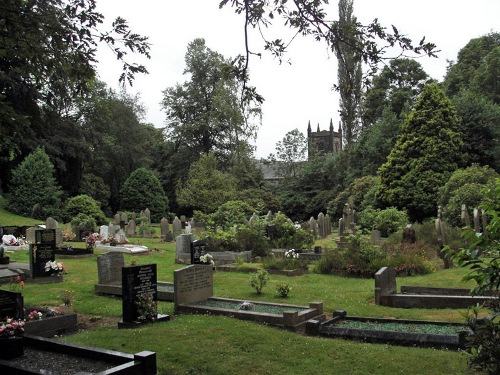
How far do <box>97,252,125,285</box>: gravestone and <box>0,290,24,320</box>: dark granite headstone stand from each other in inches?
205

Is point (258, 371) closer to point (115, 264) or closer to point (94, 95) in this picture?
point (115, 264)

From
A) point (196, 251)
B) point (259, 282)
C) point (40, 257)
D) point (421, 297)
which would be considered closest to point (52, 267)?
point (40, 257)

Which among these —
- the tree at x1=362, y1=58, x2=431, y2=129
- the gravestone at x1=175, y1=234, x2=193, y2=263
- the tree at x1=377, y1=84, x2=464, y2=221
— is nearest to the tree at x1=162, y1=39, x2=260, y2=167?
the tree at x1=362, y1=58, x2=431, y2=129

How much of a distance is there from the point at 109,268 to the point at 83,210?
2513 centimetres

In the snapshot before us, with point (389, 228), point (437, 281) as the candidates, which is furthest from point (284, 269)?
point (389, 228)

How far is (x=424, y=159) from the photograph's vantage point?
3186 cm

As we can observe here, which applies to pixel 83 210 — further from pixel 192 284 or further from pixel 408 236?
pixel 192 284

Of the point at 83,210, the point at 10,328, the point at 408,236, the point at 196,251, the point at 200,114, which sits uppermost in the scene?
the point at 200,114

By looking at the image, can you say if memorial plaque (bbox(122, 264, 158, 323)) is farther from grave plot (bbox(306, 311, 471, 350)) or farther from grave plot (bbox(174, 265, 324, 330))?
grave plot (bbox(306, 311, 471, 350))

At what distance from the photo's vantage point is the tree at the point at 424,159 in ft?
103

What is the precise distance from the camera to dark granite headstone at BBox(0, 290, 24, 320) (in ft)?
27.3

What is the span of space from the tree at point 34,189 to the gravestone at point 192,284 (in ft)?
95.9

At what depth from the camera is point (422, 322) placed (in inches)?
357

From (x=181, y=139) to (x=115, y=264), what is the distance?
41968 mm
